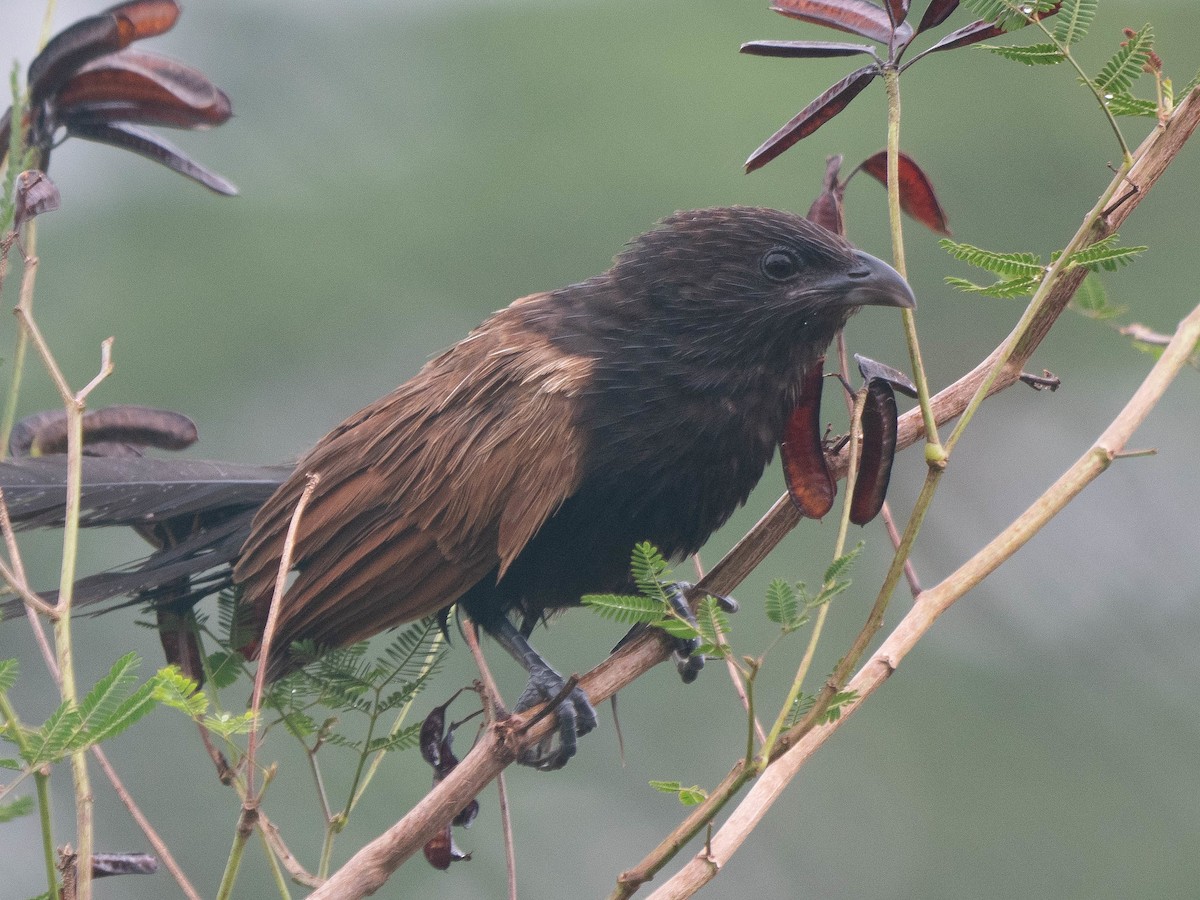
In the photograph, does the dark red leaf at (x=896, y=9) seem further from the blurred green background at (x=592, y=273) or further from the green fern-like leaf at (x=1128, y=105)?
the blurred green background at (x=592, y=273)

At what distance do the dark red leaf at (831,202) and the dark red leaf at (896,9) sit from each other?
0.36m

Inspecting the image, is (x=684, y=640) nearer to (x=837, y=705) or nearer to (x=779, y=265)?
(x=837, y=705)

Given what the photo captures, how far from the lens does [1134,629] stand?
5938 mm

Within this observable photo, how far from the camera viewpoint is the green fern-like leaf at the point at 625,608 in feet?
4.06

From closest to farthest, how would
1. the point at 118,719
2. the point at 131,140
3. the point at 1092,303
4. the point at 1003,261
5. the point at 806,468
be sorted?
the point at 118,719
the point at 1003,261
the point at 806,468
the point at 1092,303
the point at 131,140

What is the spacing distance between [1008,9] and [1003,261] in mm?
242

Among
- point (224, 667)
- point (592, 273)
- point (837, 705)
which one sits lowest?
point (592, 273)

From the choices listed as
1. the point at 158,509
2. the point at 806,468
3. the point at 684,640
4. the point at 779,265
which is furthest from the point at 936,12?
the point at 158,509

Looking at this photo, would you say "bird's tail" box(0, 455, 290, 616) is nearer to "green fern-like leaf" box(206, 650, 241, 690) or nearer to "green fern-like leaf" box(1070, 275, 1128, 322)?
"green fern-like leaf" box(206, 650, 241, 690)

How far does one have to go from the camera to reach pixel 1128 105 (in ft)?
4.10

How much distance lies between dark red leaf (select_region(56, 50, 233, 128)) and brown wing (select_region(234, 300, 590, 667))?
565mm

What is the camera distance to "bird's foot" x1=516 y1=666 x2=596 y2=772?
1.72m

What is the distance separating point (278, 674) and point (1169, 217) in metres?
5.91

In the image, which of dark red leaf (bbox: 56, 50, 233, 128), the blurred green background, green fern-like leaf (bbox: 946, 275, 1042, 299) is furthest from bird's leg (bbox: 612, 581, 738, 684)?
the blurred green background
